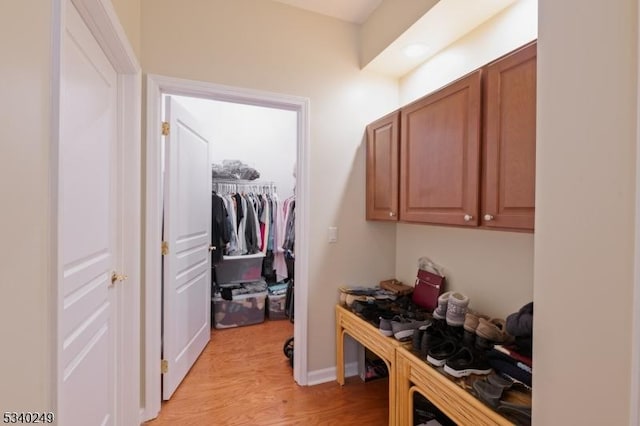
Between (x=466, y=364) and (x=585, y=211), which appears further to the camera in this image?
(x=466, y=364)

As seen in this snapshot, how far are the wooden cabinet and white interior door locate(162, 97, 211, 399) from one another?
1.51 m

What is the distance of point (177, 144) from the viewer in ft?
6.76

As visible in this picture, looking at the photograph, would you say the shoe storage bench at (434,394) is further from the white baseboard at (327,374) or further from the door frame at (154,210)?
the door frame at (154,210)

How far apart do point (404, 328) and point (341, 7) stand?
2240mm

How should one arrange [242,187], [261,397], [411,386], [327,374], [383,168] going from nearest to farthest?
[411,386], [261,397], [383,168], [327,374], [242,187]

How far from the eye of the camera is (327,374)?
2.19m

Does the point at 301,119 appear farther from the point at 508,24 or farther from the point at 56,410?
the point at 56,410

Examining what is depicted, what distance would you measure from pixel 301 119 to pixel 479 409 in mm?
1913

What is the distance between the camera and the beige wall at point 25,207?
586 mm

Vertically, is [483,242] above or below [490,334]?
above

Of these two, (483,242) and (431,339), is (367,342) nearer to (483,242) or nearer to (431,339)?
(431,339)

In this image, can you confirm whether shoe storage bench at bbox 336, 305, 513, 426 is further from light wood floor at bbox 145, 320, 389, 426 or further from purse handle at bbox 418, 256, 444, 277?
purse handle at bbox 418, 256, 444, 277

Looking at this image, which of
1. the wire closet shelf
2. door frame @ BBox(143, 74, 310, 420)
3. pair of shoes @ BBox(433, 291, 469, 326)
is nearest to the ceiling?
door frame @ BBox(143, 74, 310, 420)

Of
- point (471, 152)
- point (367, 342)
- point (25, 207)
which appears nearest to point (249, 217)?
point (367, 342)
